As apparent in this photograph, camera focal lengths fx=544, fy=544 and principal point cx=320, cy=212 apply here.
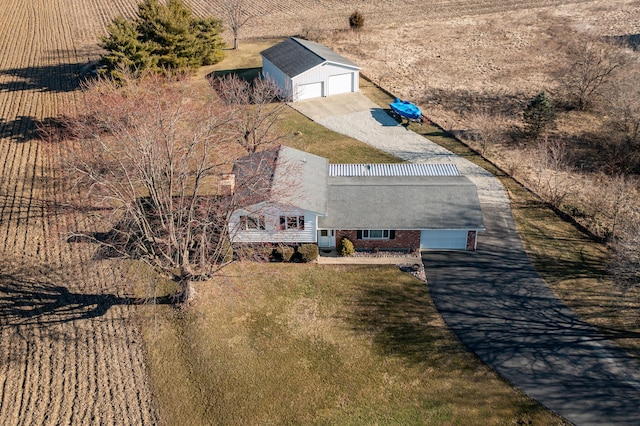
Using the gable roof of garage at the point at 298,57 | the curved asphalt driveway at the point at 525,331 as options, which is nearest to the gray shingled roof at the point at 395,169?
the curved asphalt driveway at the point at 525,331

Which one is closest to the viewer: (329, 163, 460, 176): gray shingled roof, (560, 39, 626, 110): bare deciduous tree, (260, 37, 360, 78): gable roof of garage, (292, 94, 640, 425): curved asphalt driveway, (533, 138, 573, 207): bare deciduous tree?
(292, 94, 640, 425): curved asphalt driveway


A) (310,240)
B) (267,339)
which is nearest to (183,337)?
(267,339)

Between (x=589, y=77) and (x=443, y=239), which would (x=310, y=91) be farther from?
(x=589, y=77)

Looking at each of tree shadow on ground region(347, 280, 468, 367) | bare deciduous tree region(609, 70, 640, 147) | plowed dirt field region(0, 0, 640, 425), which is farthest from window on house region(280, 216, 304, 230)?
bare deciduous tree region(609, 70, 640, 147)

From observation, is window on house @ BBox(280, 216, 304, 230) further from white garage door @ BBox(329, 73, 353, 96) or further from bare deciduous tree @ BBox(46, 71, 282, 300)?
white garage door @ BBox(329, 73, 353, 96)

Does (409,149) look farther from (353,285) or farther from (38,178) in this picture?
(38,178)

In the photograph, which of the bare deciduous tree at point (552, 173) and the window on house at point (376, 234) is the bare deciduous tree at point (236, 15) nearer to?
the bare deciduous tree at point (552, 173)
